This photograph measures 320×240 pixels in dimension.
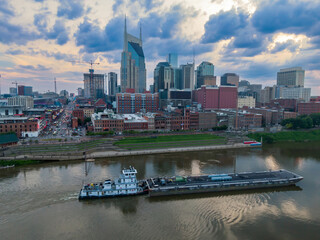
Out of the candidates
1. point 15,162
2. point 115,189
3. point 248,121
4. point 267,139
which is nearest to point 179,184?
point 115,189

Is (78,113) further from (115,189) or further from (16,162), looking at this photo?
(115,189)

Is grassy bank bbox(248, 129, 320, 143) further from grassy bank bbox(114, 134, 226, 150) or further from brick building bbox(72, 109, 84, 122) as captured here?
brick building bbox(72, 109, 84, 122)

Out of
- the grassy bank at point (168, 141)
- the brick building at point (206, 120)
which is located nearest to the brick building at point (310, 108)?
the brick building at point (206, 120)

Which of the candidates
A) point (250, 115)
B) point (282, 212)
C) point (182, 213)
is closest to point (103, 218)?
point (182, 213)

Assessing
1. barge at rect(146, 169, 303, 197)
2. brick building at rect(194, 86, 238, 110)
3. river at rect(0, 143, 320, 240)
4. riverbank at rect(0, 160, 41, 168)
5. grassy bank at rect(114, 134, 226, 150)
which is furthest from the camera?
brick building at rect(194, 86, 238, 110)

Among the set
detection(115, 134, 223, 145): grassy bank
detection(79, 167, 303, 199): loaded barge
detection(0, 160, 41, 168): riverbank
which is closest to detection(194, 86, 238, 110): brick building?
detection(115, 134, 223, 145): grassy bank

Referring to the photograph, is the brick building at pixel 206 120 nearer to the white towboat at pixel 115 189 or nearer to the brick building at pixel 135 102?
the brick building at pixel 135 102
